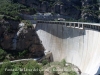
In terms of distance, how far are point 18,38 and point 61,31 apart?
10.1 meters

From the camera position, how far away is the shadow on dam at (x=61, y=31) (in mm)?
35003

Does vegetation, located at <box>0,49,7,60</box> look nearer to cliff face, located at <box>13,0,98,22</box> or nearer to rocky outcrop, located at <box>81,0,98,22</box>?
cliff face, located at <box>13,0,98,22</box>

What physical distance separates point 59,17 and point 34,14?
9.66 m

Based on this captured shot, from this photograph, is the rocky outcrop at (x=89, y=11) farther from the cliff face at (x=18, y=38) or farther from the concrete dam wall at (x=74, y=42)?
the cliff face at (x=18, y=38)

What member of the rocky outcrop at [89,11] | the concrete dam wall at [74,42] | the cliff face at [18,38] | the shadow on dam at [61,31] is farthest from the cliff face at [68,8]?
the cliff face at [18,38]

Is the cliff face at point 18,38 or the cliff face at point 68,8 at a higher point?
the cliff face at point 68,8

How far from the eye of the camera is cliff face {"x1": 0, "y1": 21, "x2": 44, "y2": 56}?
41006mm

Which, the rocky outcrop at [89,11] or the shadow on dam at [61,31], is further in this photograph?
the rocky outcrop at [89,11]

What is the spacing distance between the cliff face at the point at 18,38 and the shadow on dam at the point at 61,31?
4.41 metres

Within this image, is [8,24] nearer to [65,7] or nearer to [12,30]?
[12,30]

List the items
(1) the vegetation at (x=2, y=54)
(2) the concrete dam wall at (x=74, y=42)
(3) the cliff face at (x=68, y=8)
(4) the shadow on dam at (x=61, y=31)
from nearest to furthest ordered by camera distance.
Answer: (2) the concrete dam wall at (x=74, y=42)
(4) the shadow on dam at (x=61, y=31)
(1) the vegetation at (x=2, y=54)
(3) the cliff face at (x=68, y=8)

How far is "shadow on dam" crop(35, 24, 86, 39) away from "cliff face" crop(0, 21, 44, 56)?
4408 millimetres

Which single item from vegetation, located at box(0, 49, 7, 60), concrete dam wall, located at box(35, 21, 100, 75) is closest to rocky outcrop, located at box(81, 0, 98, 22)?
concrete dam wall, located at box(35, 21, 100, 75)

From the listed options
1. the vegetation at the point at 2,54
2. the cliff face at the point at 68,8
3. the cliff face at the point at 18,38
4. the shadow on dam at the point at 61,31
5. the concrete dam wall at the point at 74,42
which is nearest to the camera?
the concrete dam wall at the point at 74,42
